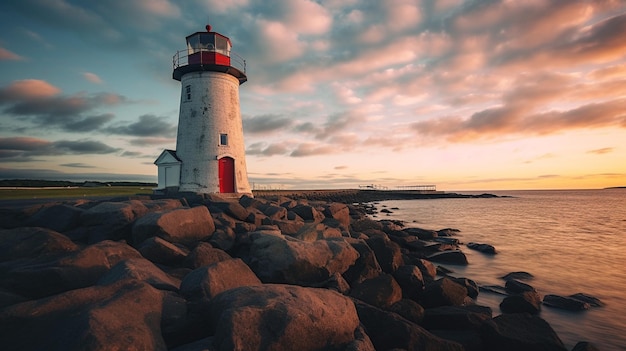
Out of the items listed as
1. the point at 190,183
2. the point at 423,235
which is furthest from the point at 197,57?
the point at 423,235

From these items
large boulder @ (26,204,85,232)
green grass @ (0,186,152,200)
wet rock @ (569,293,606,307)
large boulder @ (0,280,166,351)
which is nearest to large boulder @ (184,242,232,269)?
large boulder @ (0,280,166,351)

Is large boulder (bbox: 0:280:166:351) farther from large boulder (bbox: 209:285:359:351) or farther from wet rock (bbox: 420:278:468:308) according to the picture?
wet rock (bbox: 420:278:468:308)

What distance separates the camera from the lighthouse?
17.5 metres

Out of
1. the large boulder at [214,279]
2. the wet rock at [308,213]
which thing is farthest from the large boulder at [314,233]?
the wet rock at [308,213]

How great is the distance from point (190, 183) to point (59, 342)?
1540 centimetres

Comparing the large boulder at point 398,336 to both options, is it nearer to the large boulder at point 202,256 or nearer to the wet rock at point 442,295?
the wet rock at point 442,295

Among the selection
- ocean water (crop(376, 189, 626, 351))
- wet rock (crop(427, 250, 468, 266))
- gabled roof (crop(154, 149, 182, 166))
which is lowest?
ocean water (crop(376, 189, 626, 351))

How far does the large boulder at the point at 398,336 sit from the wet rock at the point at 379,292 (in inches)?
47.0

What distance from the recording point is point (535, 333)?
4.85 metres

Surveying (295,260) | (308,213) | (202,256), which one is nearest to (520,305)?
(295,260)

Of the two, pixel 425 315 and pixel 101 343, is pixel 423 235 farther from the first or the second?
pixel 101 343

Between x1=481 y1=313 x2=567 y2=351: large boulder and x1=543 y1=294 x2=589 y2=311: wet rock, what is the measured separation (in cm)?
336

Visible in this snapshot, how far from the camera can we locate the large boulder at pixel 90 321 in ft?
9.16

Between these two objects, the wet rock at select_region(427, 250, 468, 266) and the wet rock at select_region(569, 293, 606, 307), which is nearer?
the wet rock at select_region(569, 293, 606, 307)
